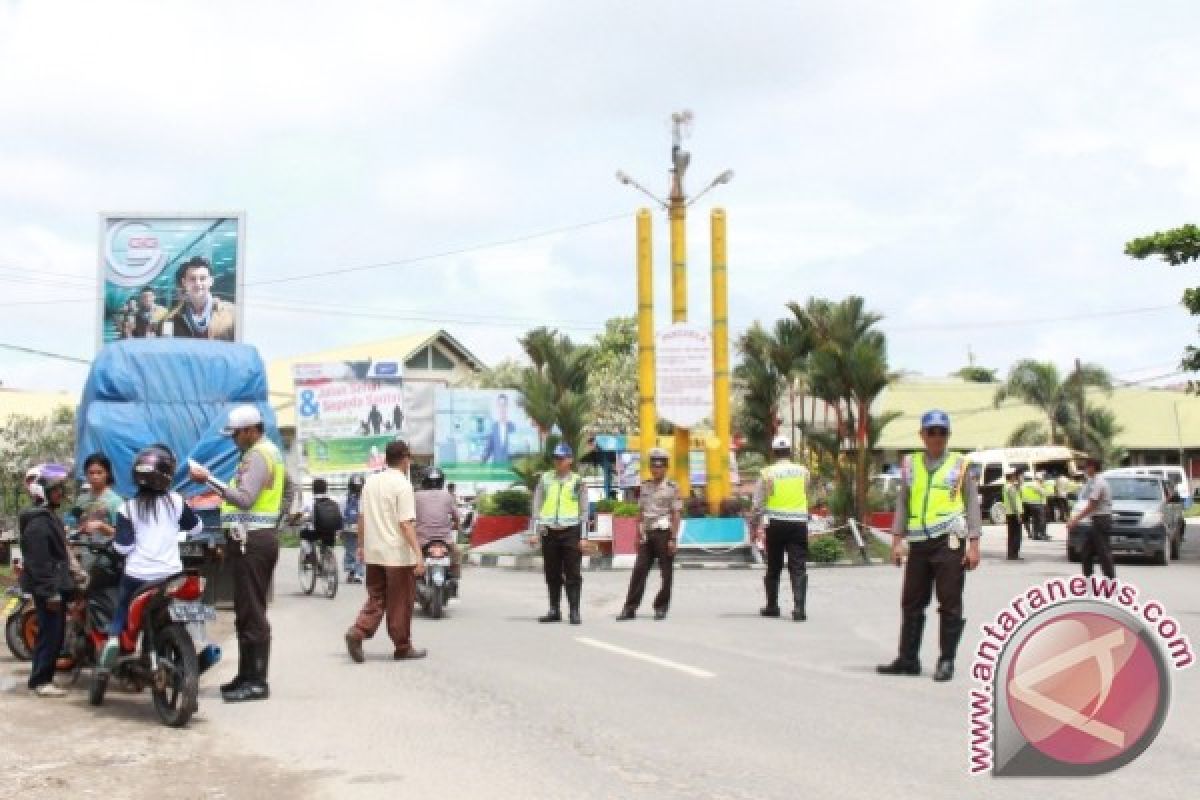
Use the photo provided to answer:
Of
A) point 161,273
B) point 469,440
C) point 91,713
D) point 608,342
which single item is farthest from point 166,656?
point 608,342

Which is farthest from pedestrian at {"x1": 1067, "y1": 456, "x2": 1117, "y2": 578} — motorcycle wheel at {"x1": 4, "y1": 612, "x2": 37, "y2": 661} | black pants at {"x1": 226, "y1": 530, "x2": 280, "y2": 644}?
motorcycle wheel at {"x1": 4, "y1": 612, "x2": 37, "y2": 661}

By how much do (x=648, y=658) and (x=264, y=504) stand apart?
3.49m

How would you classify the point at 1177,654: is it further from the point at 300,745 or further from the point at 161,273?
the point at 161,273

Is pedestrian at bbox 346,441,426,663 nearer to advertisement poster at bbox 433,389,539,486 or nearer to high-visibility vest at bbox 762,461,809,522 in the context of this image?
high-visibility vest at bbox 762,461,809,522

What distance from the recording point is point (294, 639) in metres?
13.6

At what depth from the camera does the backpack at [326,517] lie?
1914 cm

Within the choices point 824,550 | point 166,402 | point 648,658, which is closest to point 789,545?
point 648,658

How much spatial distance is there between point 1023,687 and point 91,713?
6192 millimetres

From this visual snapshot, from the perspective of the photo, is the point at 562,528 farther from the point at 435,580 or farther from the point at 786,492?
the point at 786,492

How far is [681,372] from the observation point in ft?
91.4

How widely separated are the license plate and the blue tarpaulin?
7011 millimetres

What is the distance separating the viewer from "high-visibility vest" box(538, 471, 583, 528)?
14570mm

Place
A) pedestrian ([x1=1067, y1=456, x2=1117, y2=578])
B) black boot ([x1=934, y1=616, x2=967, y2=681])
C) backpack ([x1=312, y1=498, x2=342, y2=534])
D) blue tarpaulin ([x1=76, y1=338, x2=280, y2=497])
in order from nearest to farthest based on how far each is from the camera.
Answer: black boot ([x1=934, y1=616, x2=967, y2=681])
blue tarpaulin ([x1=76, y1=338, x2=280, y2=497])
pedestrian ([x1=1067, y1=456, x2=1117, y2=578])
backpack ([x1=312, y1=498, x2=342, y2=534])

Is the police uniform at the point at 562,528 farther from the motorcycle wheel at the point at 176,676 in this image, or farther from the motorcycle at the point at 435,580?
the motorcycle wheel at the point at 176,676
